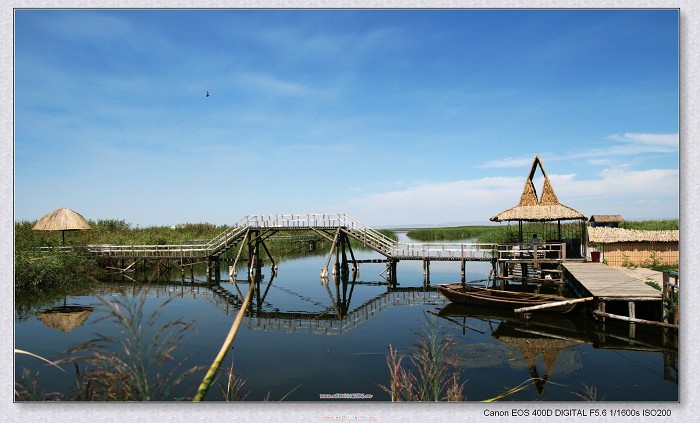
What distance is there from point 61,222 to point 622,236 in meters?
33.0

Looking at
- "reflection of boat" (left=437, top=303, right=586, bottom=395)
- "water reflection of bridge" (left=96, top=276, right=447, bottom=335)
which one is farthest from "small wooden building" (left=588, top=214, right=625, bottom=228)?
"reflection of boat" (left=437, top=303, right=586, bottom=395)

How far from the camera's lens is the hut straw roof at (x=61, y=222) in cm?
2872

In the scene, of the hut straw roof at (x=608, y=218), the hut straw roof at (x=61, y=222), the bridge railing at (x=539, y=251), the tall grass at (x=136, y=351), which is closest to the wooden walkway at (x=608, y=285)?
the bridge railing at (x=539, y=251)

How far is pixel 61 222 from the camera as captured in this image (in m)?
29.3

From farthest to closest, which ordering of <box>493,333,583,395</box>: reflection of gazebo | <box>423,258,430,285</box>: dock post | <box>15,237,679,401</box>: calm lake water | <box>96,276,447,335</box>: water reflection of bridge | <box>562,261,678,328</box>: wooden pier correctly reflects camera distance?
<box>423,258,430,285</box>: dock post
<box>96,276,447,335</box>: water reflection of bridge
<box>562,261,678,328</box>: wooden pier
<box>493,333,583,395</box>: reflection of gazebo
<box>15,237,679,401</box>: calm lake water

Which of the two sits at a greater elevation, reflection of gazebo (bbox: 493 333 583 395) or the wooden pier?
the wooden pier

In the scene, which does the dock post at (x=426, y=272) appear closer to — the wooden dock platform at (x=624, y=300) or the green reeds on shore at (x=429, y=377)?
the wooden dock platform at (x=624, y=300)

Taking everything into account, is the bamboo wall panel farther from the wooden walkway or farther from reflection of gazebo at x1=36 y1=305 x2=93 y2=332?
reflection of gazebo at x1=36 y1=305 x2=93 y2=332

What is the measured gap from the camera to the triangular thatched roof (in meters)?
22.4

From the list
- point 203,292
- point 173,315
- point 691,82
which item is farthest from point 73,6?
point 203,292

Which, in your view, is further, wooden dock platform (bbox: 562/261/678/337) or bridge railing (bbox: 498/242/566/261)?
bridge railing (bbox: 498/242/566/261)

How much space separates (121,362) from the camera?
434 cm

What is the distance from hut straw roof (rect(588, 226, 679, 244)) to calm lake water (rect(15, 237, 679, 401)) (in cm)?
809

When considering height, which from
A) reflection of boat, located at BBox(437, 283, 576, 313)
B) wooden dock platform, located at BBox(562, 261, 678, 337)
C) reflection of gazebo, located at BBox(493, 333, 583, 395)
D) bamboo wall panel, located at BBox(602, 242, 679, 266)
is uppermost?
bamboo wall panel, located at BBox(602, 242, 679, 266)
